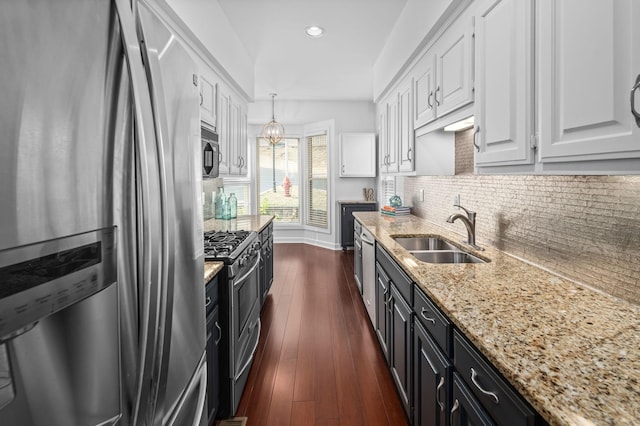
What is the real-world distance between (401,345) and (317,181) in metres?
5.51

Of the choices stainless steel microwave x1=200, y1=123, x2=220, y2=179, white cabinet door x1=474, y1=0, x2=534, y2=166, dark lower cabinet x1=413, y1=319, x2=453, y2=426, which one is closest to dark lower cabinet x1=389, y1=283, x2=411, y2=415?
dark lower cabinet x1=413, y1=319, x2=453, y2=426

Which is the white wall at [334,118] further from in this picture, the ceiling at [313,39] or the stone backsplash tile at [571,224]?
the stone backsplash tile at [571,224]

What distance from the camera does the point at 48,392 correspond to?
1.73 ft

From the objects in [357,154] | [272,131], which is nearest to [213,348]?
[272,131]

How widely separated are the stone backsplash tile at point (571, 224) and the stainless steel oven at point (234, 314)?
5.27 feet

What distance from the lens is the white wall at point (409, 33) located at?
7.59 ft

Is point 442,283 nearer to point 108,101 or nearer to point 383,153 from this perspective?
point 108,101

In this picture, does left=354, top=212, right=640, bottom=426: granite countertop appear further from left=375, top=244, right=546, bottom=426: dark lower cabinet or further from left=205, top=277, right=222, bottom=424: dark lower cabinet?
left=205, top=277, right=222, bottom=424: dark lower cabinet

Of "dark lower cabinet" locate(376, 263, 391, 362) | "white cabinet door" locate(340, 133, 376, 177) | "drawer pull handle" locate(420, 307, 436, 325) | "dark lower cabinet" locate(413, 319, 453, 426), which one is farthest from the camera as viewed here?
"white cabinet door" locate(340, 133, 376, 177)

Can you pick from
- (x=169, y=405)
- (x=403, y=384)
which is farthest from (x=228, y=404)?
(x=169, y=405)

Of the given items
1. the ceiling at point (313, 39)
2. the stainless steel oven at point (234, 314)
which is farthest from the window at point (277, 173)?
the stainless steel oven at point (234, 314)

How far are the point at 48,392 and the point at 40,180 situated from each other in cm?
31

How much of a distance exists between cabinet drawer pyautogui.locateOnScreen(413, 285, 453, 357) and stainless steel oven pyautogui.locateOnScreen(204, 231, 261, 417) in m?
1.02

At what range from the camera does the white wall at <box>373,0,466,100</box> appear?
231cm
